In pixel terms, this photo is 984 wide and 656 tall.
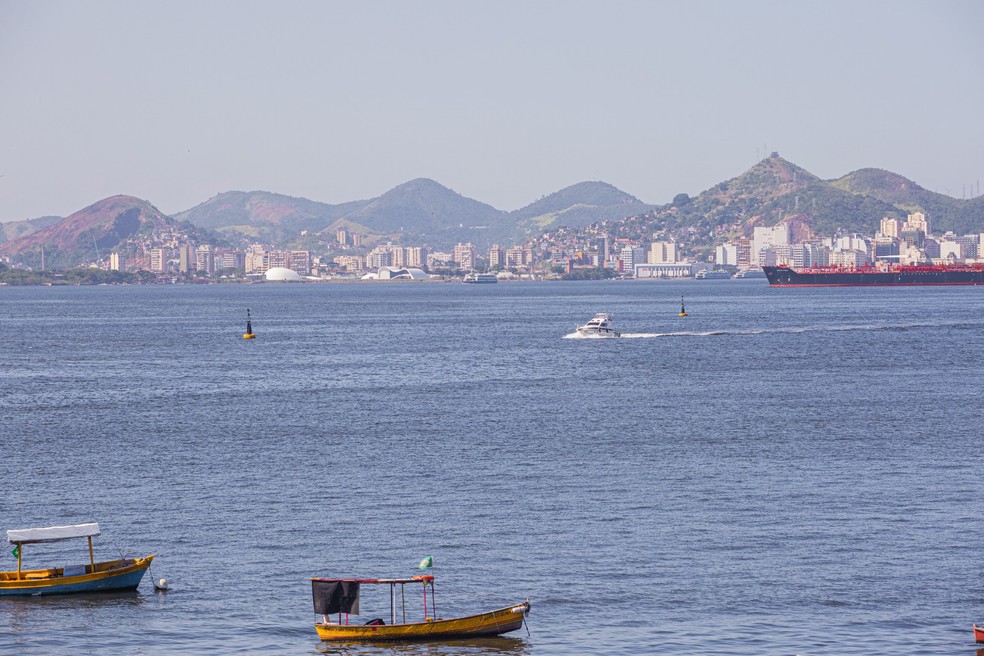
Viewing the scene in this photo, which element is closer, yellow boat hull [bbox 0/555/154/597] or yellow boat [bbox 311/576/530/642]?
yellow boat [bbox 311/576/530/642]

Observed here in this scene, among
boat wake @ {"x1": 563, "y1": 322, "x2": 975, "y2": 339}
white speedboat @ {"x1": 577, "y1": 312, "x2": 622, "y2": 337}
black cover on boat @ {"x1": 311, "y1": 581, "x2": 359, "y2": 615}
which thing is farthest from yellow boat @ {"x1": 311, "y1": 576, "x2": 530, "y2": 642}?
white speedboat @ {"x1": 577, "y1": 312, "x2": 622, "y2": 337}

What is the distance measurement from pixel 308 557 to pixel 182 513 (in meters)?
8.55

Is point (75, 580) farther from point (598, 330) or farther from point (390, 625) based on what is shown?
point (598, 330)

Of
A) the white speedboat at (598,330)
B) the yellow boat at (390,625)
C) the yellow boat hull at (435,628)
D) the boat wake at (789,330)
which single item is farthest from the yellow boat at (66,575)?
the white speedboat at (598,330)

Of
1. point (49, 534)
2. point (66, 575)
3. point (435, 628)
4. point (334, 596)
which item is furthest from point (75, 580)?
point (435, 628)

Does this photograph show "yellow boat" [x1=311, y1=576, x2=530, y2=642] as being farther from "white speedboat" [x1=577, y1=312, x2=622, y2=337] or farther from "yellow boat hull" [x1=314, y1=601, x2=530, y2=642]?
"white speedboat" [x1=577, y1=312, x2=622, y2=337]

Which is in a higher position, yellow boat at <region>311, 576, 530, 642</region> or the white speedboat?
the white speedboat

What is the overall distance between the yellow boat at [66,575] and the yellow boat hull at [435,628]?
723 centimetres

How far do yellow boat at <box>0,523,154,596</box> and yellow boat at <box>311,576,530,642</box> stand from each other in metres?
7.05

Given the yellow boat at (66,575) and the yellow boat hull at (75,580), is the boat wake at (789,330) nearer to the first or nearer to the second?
the yellow boat at (66,575)

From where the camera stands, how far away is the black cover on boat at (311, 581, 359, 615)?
125 feet

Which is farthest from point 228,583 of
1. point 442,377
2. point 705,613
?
point 442,377

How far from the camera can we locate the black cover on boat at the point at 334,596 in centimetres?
3822

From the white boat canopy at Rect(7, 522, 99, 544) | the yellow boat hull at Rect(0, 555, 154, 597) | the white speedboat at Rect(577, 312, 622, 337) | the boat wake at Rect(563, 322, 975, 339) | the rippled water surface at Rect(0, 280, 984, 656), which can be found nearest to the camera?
the rippled water surface at Rect(0, 280, 984, 656)
